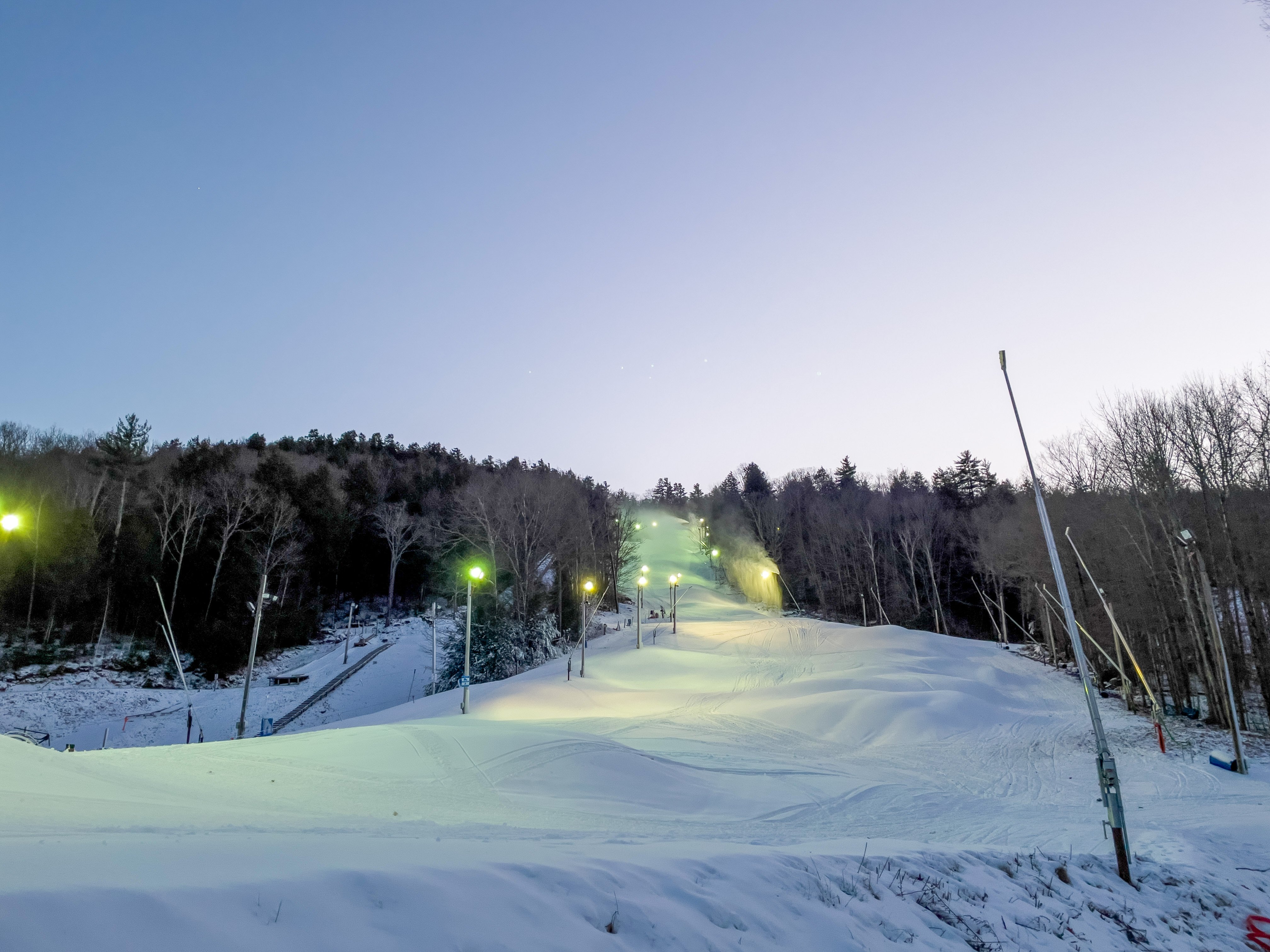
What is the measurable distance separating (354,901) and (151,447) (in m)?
66.8

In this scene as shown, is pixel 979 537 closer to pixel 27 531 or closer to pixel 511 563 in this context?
pixel 511 563

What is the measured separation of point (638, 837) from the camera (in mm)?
8992

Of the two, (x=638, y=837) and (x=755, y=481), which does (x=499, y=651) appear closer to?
(x=638, y=837)

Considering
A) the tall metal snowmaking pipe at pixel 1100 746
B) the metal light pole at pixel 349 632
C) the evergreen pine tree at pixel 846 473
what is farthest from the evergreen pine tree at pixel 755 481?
the tall metal snowmaking pipe at pixel 1100 746

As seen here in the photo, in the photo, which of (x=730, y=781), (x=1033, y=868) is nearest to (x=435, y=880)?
(x=1033, y=868)

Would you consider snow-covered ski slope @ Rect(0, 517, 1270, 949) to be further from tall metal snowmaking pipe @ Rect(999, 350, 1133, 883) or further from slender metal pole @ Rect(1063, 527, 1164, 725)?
slender metal pole @ Rect(1063, 527, 1164, 725)

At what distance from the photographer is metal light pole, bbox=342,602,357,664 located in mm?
44156

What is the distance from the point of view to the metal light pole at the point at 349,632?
145 feet

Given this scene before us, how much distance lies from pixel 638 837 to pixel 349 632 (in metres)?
40.8

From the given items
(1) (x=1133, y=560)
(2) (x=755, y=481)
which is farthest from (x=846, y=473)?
(1) (x=1133, y=560)

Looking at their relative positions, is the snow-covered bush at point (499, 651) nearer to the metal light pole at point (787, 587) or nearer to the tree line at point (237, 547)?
the tree line at point (237, 547)

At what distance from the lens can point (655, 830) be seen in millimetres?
10148

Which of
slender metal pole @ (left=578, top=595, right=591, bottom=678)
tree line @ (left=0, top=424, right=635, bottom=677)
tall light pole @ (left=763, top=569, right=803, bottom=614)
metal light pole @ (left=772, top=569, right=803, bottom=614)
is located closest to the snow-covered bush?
tree line @ (left=0, top=424, right=635, bottom=677)

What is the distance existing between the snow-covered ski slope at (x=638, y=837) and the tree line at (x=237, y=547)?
68.1ft
